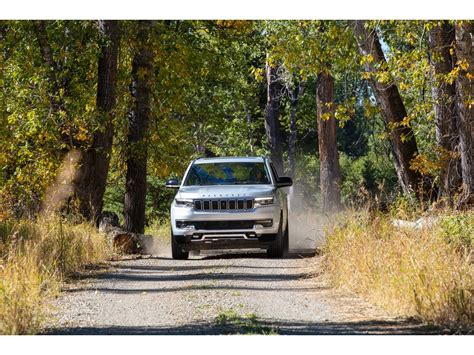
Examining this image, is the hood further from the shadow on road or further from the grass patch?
the shadow on road

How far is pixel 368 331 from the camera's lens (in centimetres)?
1023

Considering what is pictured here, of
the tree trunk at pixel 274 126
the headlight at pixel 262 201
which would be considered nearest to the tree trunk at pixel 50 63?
the headlight at pixel 262 201

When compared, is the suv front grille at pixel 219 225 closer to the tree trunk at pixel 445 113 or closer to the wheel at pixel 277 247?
the wheel at pixel 277 247

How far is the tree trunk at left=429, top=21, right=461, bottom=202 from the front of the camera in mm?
20500

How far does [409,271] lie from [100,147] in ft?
38.6

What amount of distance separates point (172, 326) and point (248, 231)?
8.16m

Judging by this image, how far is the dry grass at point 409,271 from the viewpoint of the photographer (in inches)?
426

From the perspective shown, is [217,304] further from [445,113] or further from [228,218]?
[445,113]

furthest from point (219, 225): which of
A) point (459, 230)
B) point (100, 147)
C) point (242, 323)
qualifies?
point (242, 323)

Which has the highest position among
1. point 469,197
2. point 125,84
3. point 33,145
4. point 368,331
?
point 125,84

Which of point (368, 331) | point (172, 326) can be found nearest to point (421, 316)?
Answer: point (368, 331)

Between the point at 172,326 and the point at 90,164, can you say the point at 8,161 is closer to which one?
the point at 90,164

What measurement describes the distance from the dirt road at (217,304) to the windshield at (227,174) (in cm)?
207

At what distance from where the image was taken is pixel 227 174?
65.0 ft
